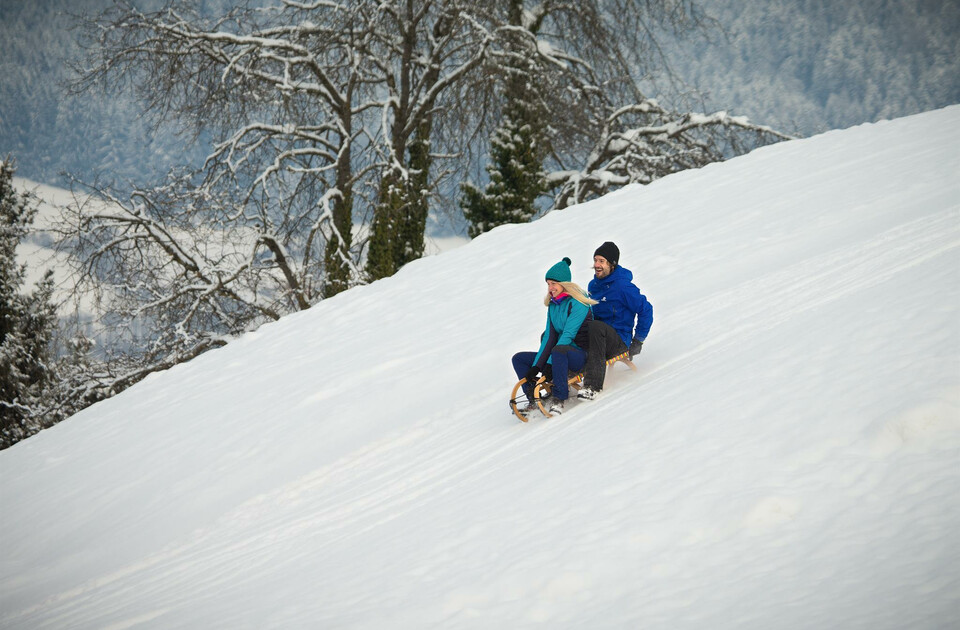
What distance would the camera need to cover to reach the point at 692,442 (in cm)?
387

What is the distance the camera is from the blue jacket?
5.88 m

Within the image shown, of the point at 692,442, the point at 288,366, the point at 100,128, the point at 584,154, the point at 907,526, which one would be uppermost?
the point at 100,128

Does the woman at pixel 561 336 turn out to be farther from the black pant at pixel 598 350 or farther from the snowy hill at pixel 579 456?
the snowy hill at pixel 579 456

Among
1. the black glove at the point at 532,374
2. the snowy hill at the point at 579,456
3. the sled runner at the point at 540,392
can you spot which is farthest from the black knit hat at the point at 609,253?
the black glove at the point at 532,374

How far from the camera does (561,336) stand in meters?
5.63

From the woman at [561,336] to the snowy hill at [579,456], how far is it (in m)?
0.28

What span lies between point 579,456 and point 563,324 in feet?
4.92

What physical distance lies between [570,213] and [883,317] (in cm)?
813

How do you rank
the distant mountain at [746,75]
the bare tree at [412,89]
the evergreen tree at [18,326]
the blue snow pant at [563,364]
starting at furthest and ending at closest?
the evergreen tree at [18,326]
the distant mountain at [746,75]
the bare tree at [412,89]
the blue snow pant at [563,364]

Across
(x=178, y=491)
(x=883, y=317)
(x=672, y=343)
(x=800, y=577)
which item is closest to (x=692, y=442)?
(x=800, y=577)

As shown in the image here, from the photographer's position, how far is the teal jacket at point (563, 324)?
5633mm

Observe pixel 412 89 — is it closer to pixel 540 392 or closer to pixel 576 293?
pixel 576 293

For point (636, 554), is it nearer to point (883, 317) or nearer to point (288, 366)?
point (883, 317)

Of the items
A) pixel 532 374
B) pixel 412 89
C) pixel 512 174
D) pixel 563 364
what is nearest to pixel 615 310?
pixel 563 364
